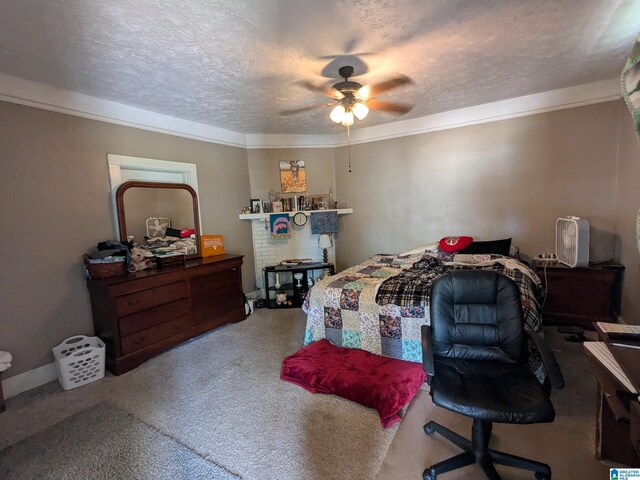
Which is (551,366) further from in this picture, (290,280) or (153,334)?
(290,280)

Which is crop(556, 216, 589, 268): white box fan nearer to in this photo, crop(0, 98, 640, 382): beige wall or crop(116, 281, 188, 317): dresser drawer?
crop(0, 98, 640, 382): beige wall

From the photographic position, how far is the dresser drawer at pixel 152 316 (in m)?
2.65

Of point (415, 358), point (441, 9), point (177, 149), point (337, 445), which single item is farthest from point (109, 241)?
point (441, 9)

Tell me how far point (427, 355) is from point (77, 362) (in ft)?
9.22

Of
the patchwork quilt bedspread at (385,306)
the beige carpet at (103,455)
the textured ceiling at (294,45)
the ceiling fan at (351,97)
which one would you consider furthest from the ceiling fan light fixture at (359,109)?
the beige carpet at (103,455)

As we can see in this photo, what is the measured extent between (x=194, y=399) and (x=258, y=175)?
3.30 m

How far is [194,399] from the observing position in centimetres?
221

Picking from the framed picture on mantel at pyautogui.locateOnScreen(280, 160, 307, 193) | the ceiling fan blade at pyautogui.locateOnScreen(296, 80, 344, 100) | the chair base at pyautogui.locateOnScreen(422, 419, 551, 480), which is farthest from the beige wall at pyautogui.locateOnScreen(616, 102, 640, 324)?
Result: the framed picture on mantel at pyautogui.locateOnScreen(280, 160, 307, 193)

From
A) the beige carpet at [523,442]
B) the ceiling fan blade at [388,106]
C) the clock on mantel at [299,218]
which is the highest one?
the ceiling fan blade at [388,106]

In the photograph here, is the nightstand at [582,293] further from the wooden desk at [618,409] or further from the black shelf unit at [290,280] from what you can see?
the black shelf unit at [290,280]

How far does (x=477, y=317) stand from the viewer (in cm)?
169

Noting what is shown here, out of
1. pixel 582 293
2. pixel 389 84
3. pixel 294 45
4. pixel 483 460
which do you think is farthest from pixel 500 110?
pixel 483 460

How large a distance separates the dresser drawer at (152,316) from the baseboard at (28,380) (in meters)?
0.70

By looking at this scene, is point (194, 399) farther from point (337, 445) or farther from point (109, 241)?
point (109, 241)
